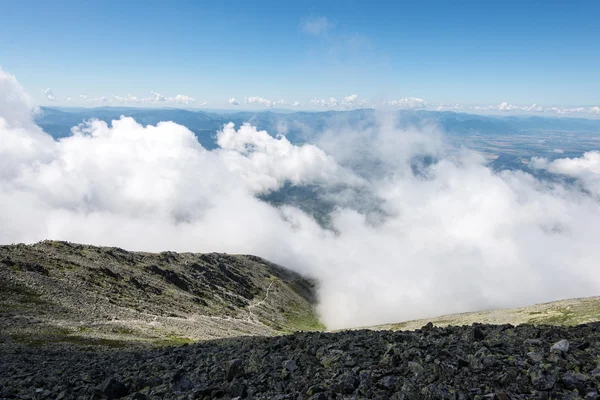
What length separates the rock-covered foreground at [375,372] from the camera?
728 inches

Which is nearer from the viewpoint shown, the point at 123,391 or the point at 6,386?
the point at 123,391

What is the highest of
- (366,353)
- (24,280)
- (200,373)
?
(366,353)

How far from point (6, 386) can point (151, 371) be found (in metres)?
10.4

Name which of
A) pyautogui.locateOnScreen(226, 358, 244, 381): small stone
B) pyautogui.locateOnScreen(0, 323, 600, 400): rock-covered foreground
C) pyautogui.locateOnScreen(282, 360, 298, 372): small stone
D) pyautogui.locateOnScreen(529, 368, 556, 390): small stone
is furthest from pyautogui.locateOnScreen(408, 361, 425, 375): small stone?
pyautogui.locateOnScreen(226, 358, 244, 381): small stone

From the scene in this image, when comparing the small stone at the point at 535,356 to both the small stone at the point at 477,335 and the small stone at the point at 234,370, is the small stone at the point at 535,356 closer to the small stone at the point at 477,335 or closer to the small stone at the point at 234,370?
the small stone at the point at 477,335

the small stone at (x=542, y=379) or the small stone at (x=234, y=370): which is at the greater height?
the small stone at (x=542, y=379)

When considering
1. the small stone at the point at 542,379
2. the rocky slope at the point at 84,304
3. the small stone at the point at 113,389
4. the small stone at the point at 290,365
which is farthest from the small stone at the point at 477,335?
the rocky slope at the point at 84,304

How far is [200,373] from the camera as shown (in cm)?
2569

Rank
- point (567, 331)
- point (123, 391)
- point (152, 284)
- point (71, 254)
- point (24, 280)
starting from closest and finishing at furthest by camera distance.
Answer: point (123, 391), point (567, 331), point (24, 280), point (71, 254), point (152, 284)

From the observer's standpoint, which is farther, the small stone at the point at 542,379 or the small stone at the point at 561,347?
the small stone at the point at 561,347

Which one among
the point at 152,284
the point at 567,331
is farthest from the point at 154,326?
the point at 567,331

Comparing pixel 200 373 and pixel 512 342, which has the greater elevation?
pixel 512 342

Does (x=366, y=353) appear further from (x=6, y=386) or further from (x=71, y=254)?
(x=71, y=254)

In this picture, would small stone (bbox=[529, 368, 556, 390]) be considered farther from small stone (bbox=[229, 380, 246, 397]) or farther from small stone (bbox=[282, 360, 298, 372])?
small stone (bbox=[229, 380, 246, 397])
